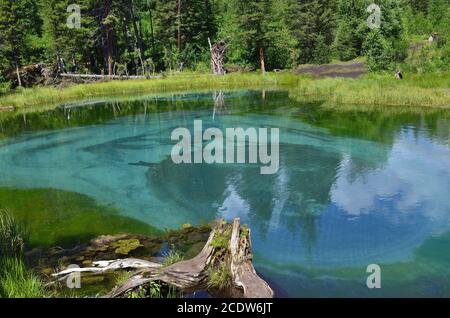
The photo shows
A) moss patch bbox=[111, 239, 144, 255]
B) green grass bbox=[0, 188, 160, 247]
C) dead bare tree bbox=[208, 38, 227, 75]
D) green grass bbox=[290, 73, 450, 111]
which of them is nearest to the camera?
moss patch bbox=[111, 239, 144, 255]

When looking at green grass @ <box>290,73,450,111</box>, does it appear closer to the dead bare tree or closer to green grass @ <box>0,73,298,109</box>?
green grass @ <box>0,73,298,109</box>

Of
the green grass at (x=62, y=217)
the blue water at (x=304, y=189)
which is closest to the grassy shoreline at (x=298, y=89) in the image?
the blue water at (x=304, y=189)

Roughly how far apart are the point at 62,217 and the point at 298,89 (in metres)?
21.8

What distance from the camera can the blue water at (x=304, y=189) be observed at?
24.3 feet

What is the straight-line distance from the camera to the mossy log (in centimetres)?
586

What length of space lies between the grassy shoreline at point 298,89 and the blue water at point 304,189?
12.2 feet

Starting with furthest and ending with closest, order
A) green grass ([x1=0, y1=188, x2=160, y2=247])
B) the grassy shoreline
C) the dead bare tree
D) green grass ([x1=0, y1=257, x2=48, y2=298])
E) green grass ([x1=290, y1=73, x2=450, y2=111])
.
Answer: the dead bare tree
the grassy shoreline
green grass ([x1=290, y1=73, x2=450, y2=111])
green grass ([x1=0, y1=188, x2=160, y2=247])
green grass ([x1=0, y1=257, x2=48, y2=298])

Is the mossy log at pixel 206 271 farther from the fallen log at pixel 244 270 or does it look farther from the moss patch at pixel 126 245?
the moss patch at pixel 126 245

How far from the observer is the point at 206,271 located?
6.35 m

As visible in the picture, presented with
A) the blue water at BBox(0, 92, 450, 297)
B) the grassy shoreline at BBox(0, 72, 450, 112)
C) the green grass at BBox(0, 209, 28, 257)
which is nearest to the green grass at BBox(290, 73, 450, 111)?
the grassy shoreline at BBox(0, 72, 450, 112)

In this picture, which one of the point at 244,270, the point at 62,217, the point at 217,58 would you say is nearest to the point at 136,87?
the point at 217,58

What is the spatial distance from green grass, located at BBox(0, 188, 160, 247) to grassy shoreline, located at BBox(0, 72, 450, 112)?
1543 cm
